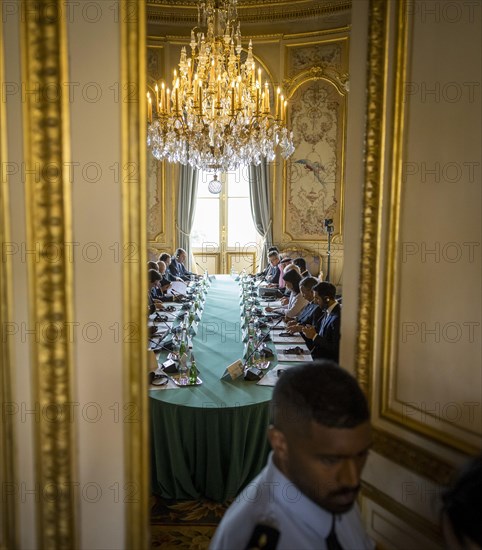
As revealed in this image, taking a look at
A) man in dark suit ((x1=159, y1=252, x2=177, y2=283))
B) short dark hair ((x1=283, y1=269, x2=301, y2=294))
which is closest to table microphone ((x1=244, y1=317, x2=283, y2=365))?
short dark hair ((x1=283, y1=269, x2=301, y2=294))

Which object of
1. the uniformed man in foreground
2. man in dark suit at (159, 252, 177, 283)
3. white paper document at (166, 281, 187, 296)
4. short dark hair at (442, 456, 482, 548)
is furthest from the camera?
man in dark suit at (159, 252, 177, 283)

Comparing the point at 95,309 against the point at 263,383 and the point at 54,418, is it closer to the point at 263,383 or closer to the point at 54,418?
→ the point at 54,418

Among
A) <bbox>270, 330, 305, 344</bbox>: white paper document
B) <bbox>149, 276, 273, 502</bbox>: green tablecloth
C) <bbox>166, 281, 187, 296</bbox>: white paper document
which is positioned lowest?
<bbox>149, 276, 273, 502</bbox>: green tablecloth

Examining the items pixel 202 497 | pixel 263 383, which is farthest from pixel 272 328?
pixel 202 497

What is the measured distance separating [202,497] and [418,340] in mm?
2364

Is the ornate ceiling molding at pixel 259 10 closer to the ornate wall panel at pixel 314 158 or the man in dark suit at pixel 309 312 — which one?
the ornate wall panel at pixel 314 158

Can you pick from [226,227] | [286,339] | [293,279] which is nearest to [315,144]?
[226,227]

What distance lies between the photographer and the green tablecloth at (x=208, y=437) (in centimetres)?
309

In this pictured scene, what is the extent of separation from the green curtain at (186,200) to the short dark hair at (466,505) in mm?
8904

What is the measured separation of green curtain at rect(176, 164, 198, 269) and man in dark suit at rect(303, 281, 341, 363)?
17.2ft

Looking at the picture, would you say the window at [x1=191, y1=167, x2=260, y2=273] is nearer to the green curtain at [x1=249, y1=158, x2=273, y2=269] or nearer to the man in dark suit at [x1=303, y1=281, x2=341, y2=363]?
the green curtain at [x1=249, y1=158, x2=273, y2=269]

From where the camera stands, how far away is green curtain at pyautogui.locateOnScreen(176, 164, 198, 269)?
957 cm

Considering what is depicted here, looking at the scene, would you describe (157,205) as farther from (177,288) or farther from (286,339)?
(286,339)

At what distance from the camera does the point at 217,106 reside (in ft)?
17.8
